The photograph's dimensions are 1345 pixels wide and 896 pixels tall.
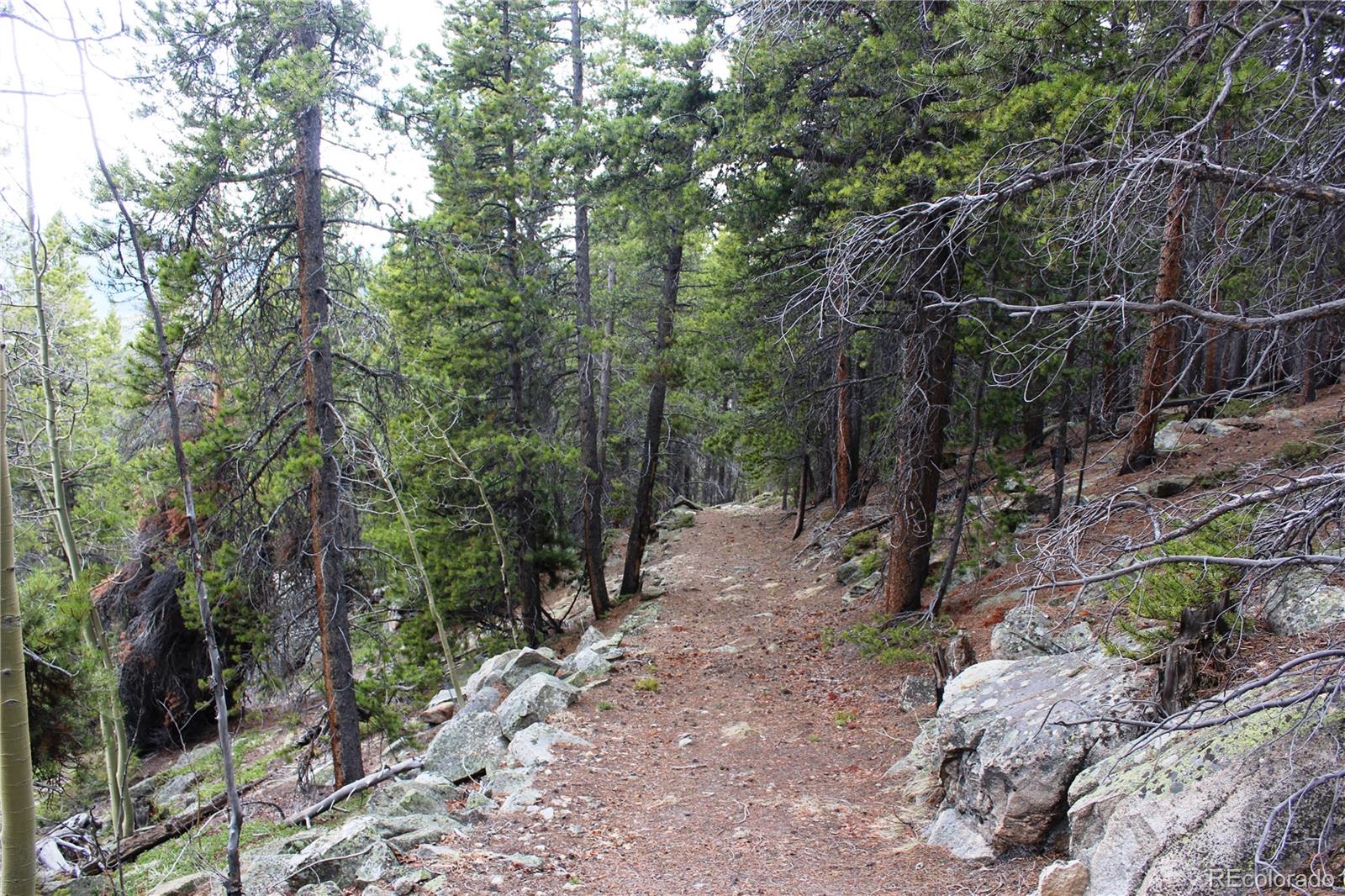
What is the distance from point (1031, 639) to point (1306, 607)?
8.30ft

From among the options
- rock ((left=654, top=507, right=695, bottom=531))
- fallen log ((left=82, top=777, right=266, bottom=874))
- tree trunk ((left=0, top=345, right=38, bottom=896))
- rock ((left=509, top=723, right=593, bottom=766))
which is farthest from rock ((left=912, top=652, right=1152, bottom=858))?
rock ((left=654, top=507, right=695, bottom=531))

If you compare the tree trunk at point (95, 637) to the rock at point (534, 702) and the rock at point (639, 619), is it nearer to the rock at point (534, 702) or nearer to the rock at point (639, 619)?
the rock at point (534, 702)

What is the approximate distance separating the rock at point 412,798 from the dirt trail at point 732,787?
72 centimetres

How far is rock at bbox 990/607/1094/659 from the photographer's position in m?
6.50

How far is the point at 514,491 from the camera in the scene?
47.0 ft

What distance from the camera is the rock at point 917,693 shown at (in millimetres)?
8086

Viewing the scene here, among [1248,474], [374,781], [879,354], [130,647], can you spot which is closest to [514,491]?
[374,781]

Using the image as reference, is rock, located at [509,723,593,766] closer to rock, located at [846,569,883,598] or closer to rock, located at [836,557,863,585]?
rock, located at [846,569,883,598]

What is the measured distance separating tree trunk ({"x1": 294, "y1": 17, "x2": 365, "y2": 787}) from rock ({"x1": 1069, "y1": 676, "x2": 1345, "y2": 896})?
8.01 metres

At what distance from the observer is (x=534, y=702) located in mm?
9000

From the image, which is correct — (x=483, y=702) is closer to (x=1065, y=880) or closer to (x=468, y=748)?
(x=468, y=748)

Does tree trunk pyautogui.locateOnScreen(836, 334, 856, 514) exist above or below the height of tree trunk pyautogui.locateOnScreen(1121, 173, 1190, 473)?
below

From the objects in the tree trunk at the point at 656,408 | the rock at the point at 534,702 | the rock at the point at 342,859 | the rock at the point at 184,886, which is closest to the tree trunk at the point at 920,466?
the rock at the point at 534,702

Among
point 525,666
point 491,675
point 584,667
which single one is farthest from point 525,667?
point 584,667
